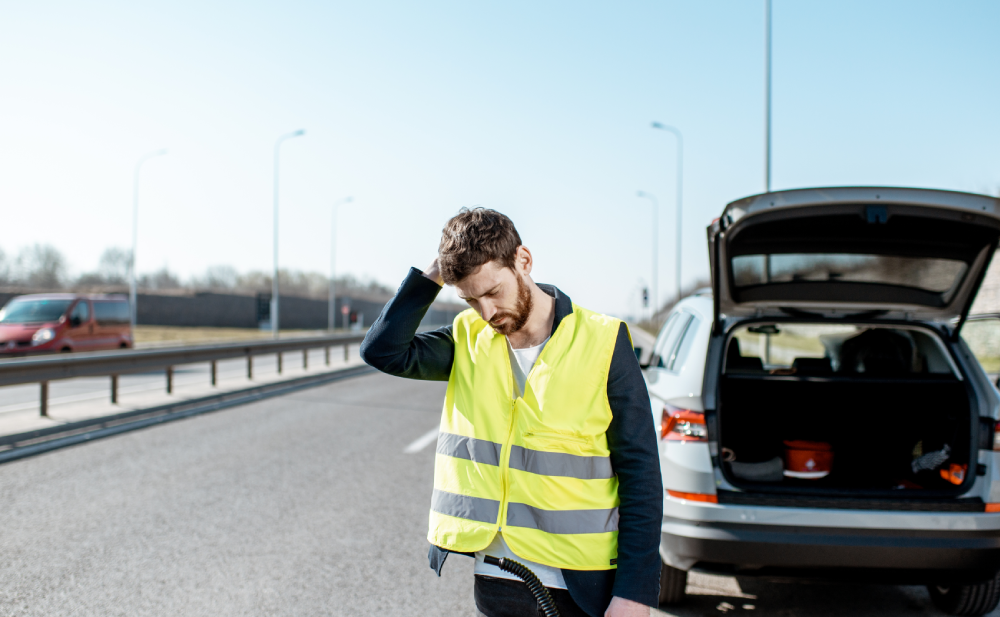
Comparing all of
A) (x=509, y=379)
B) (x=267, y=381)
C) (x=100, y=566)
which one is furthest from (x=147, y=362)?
(x=509, y=379)

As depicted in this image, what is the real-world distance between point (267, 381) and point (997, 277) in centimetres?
2054

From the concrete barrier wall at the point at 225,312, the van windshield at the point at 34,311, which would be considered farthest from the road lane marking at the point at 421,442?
the concrete barrier wall at the point at 225,312

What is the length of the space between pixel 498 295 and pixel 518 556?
668 millimetres

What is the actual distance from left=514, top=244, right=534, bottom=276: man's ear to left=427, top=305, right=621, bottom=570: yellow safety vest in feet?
0.56

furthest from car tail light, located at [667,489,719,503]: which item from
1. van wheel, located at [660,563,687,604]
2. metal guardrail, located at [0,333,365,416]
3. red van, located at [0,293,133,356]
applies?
red van, located at [0,293,133,356]

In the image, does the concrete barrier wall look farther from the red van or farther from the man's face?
the man's face

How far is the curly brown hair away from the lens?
1.75 m

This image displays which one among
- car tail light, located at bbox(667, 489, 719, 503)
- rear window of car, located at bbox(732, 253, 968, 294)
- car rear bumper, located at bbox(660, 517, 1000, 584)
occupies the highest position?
rear window of car, located at bbox(732, 253, 968, 294)

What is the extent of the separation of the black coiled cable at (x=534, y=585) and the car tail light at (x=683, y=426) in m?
1.85

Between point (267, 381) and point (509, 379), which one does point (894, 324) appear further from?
point (267, 381)

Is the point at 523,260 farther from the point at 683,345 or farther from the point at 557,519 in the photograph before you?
the point at 683,345

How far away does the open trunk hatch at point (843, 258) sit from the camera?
3.19 metres

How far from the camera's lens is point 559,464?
182cm

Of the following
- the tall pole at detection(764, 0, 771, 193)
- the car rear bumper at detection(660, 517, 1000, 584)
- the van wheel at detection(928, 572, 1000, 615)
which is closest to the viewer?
the car rear bumper at detection(660, 517, 1000, 584)
